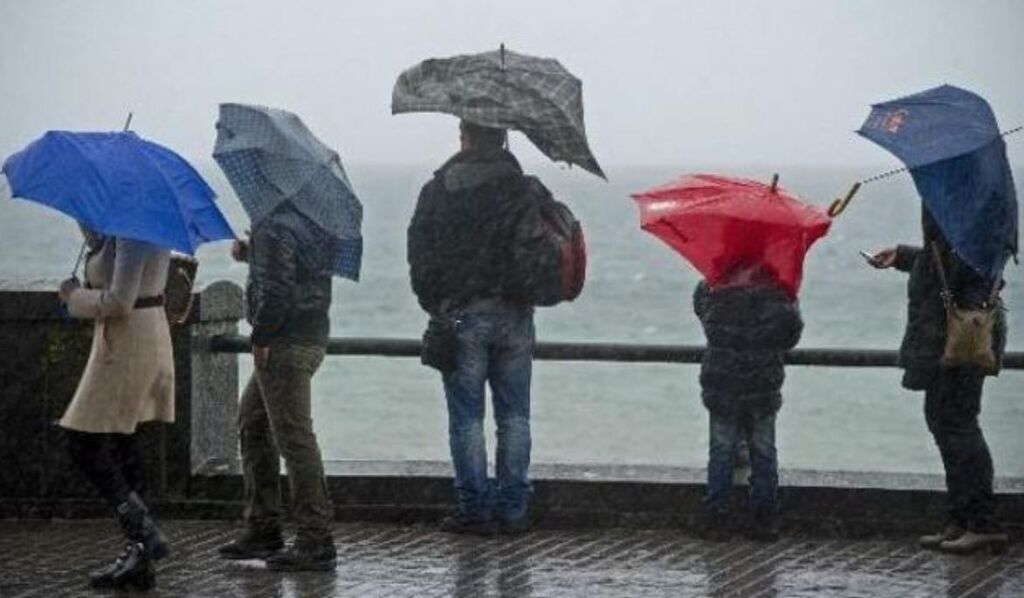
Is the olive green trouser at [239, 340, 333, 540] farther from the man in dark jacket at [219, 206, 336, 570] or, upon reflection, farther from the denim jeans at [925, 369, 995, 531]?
the denim jeans at [925, 369, 995, 531]

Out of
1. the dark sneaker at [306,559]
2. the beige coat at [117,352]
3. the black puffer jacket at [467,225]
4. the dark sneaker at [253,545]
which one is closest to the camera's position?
the beige coat at [117,352]

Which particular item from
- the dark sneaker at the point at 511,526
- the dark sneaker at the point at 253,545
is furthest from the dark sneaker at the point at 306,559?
the dark sneaker at the point at 511,526

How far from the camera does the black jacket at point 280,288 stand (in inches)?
356

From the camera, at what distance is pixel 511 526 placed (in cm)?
1017

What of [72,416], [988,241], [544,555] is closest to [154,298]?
[72,416]

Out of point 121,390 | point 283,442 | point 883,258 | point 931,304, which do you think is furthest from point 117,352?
point 931,304

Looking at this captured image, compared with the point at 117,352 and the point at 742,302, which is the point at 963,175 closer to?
the point at 742,302

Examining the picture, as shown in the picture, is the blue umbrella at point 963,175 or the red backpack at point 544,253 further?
the red backpack at point 544,253

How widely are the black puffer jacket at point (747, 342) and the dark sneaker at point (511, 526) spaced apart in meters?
0.95

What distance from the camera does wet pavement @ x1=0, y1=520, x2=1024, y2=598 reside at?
9094 millimetres

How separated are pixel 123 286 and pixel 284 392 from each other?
0.79 metres

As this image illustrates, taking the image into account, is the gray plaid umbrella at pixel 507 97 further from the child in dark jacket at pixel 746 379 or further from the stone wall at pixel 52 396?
the stone wall at pixel 52 396

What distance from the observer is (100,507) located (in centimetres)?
1059

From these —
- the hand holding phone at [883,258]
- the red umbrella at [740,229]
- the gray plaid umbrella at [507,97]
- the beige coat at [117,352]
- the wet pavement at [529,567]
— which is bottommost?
the wet pavement at [529,567]
